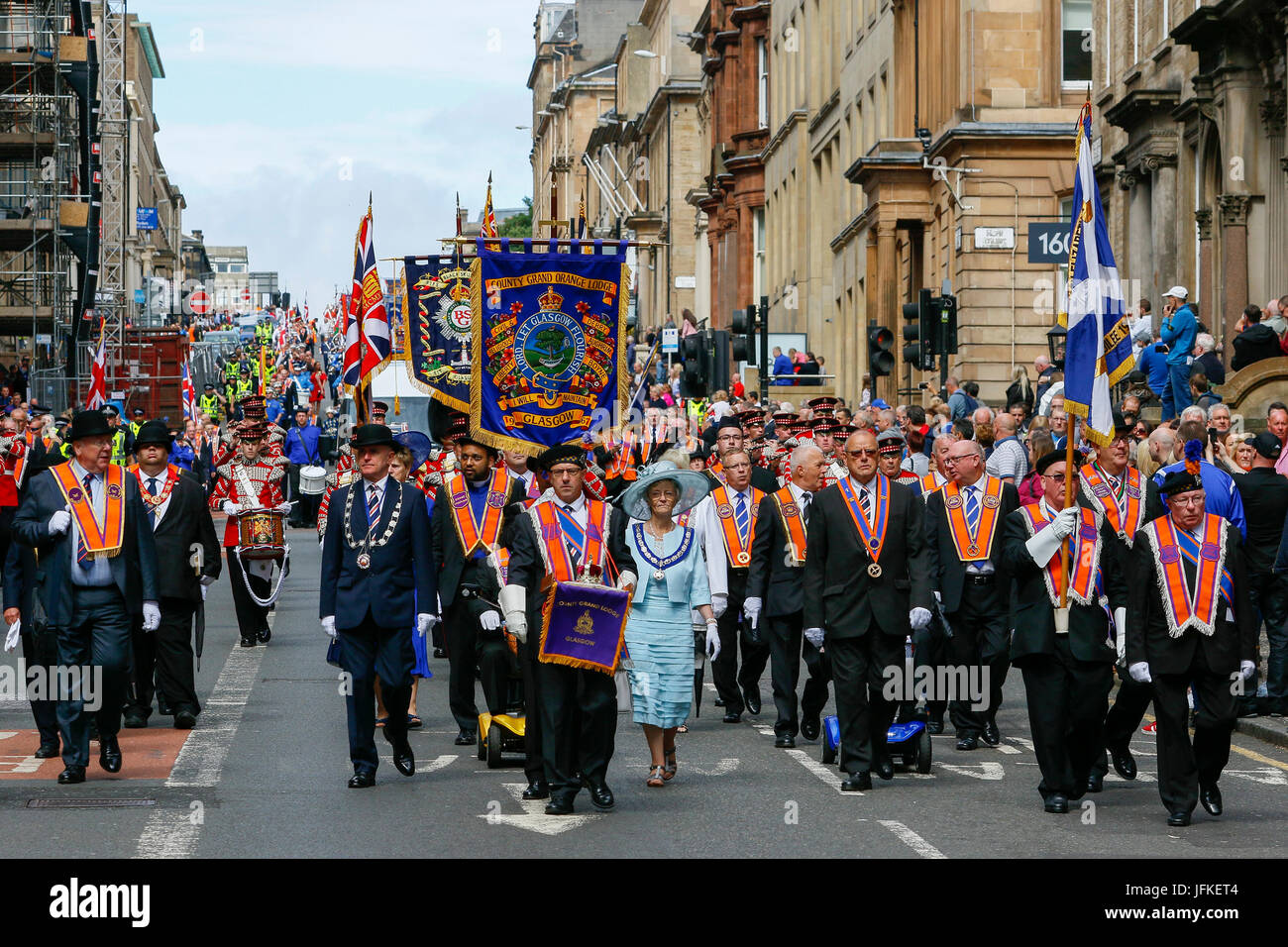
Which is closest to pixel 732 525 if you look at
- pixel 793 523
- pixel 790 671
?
pixel 793 523

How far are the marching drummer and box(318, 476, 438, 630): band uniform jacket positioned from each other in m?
7.40

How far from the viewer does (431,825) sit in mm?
10594

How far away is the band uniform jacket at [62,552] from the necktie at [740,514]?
13.7ft

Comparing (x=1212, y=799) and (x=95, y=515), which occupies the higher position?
(x=95, y=515)

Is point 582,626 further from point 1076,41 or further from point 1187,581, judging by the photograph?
point 1076,41

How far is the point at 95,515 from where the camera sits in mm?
12523

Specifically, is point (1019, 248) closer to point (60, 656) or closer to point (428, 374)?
point (428, 374)

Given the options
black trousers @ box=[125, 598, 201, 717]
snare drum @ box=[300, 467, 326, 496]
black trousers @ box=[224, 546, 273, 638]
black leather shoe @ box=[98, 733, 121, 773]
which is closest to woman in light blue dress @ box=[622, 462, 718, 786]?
black leather shoe @ box=[98, 733, 121, 773]

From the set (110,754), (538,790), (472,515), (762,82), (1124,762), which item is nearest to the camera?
(538,790)

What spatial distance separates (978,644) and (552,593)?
12.6 ft

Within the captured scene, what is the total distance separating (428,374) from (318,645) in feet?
8.54

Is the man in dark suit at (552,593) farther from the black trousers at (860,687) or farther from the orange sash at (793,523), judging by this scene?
the orange sash at (793,523)

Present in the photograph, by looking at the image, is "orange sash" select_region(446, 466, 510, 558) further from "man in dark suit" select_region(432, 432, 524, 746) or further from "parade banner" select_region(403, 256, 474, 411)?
"parade banner" select_region(403, 256, 474, 411)

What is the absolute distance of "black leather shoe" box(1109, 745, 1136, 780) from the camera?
12.5 metres
